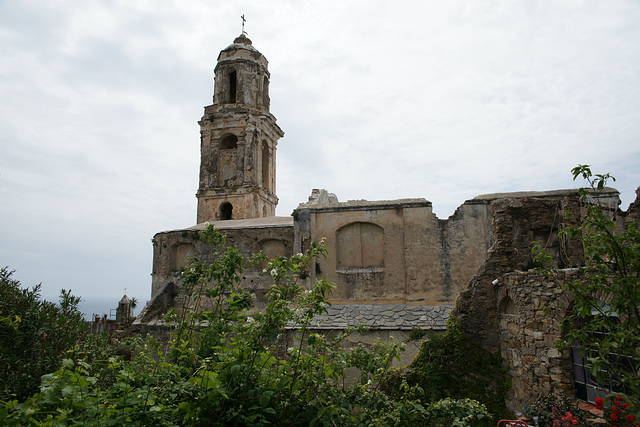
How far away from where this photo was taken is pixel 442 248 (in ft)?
52.5

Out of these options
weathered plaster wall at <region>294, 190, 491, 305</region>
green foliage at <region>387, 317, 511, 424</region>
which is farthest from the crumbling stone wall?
weathered plaster wall at <region>294, 190, 491, 305</region>

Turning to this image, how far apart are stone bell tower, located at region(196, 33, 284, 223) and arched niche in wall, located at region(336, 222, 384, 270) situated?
1160 cm

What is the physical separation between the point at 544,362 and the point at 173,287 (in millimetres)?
17017

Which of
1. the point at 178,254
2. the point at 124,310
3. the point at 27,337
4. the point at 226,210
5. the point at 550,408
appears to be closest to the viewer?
the point at 27,337

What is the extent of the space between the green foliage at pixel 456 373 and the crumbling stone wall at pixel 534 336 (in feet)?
0.92

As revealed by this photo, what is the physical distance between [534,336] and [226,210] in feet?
75.6

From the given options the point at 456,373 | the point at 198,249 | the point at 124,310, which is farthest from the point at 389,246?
the point at 124,310

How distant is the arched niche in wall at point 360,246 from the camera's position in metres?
16.8

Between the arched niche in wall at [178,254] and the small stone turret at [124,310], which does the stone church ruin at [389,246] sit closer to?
the arched niche in wall at [178,254]

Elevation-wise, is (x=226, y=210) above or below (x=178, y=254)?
above

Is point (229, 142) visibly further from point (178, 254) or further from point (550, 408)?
point (550, 408)

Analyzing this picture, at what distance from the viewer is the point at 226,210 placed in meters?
Answer: 28.6

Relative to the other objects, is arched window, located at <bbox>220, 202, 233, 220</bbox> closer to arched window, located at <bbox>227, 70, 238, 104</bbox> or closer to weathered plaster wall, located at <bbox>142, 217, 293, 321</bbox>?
weathered plaster wall, located at <bbox>142, 217, 293, 321</bbox>

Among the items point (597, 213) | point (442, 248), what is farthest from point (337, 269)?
point (597, 213)
